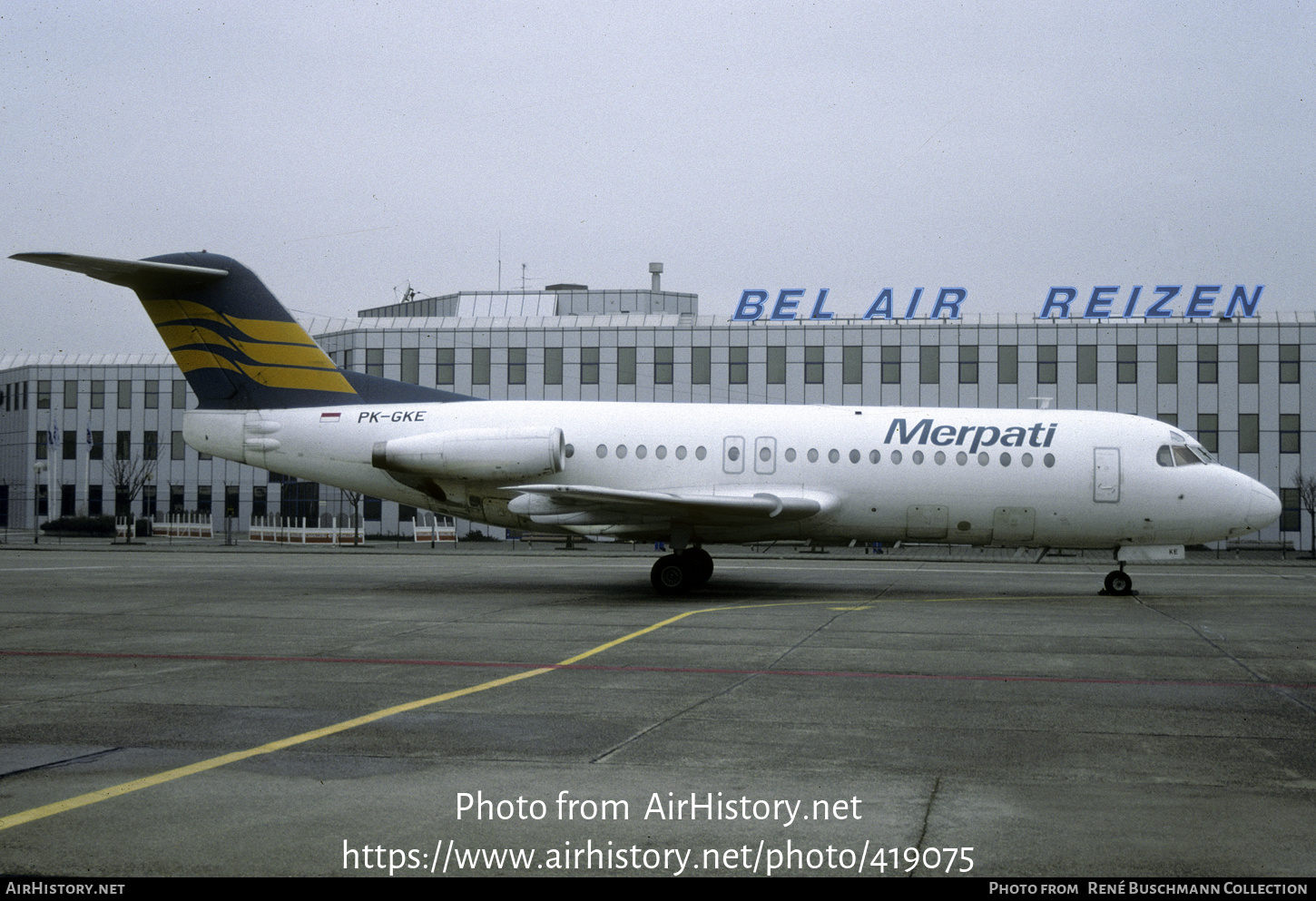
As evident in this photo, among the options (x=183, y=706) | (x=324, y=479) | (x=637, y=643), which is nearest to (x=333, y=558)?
(x=324, y=479)

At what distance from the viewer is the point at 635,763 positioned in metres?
7.72

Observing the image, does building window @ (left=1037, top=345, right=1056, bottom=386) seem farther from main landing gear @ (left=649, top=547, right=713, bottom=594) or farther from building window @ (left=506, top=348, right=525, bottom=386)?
main landing gear @ (left=649, top=547, right=713, bottom=594)

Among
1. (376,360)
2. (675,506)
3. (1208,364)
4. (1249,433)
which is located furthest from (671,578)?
(1249,433)

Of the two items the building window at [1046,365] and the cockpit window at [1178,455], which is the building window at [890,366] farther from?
the cockpit window at [1178,455]

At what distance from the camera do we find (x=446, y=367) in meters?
58.6

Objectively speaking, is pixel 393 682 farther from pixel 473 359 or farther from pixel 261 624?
pixel 473 359

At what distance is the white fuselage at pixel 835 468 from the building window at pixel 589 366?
34.3 meters

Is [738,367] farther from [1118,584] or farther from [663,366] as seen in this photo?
[1118,584]

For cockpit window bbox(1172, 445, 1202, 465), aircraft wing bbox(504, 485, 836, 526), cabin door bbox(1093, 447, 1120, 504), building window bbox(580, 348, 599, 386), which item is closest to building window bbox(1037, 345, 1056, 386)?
building window bbox(580, 348, 599, 386)

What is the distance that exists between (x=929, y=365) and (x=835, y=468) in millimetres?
35669

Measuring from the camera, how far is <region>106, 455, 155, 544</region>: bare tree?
66.3m

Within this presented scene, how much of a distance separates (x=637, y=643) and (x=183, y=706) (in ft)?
19.7

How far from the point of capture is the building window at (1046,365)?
5506 cm

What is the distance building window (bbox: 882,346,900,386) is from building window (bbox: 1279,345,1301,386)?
17935 mm
